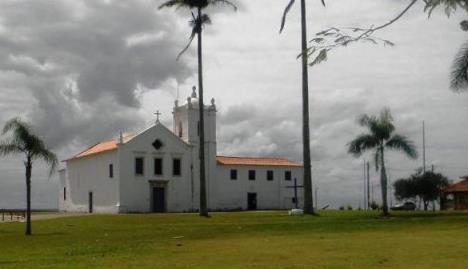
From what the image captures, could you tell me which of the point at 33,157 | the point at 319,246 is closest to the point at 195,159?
the point at 33,157

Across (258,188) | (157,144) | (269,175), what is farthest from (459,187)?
(157,144)

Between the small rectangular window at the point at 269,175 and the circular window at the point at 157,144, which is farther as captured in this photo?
the small rectangular window at the point at 269,175

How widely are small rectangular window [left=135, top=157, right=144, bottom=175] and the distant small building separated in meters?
28.9

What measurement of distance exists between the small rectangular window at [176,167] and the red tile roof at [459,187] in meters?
25.5

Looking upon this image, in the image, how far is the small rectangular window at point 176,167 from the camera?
7069cm

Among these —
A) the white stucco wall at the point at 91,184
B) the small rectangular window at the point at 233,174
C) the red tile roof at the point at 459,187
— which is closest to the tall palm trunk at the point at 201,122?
the white stucco wall at the point at 91,184

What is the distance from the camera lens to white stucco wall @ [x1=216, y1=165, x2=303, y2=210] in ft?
245

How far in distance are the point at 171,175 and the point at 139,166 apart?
139 inches

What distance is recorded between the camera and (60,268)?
16734mm

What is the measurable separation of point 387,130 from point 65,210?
4270cm

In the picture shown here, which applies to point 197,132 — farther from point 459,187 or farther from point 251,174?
point 459,187

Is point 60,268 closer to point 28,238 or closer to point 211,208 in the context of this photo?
point 28,238

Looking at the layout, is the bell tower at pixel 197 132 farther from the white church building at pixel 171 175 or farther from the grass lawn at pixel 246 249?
the grass lawn at pixel 246 249

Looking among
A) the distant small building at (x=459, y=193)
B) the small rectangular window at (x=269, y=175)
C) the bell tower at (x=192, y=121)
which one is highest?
the bell tower at (x=192, y=121)
